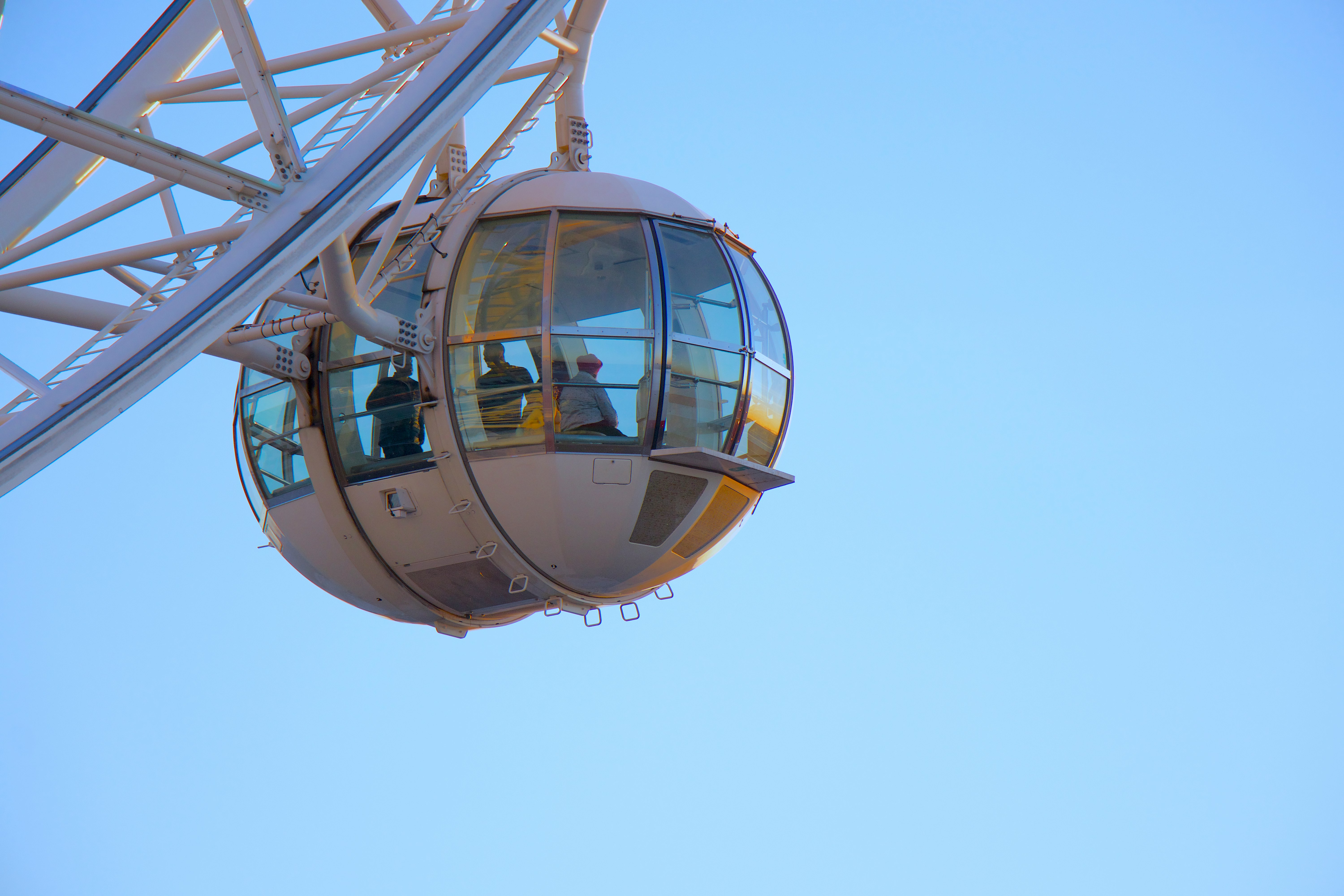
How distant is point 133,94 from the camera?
1313cm

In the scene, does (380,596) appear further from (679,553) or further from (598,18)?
(598,18)

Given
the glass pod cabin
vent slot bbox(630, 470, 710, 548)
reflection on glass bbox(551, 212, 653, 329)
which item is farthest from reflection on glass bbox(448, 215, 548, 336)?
vent slot bbox(630, 470, 710, 548)

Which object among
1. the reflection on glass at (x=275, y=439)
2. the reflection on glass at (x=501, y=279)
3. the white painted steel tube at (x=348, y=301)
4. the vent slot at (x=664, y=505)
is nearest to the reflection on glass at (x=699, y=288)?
the reflection on glass at (x=501, y=279)

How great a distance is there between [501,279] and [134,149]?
11.7 feet

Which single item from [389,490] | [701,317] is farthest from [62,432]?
[701,317]

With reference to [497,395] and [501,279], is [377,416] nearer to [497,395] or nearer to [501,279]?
[497,395]

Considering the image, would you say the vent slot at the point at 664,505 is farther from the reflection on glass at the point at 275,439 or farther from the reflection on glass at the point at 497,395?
the reflection on glass at the point at 275,439

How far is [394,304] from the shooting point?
40.0ft

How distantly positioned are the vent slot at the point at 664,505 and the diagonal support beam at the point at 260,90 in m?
4.13

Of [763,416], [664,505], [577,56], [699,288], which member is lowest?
[664,505]

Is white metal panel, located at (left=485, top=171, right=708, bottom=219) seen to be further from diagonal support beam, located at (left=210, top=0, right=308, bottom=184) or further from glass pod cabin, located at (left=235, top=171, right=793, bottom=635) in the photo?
diagonal support beam, located at (left=210, top=0, right=308, bottom=184)

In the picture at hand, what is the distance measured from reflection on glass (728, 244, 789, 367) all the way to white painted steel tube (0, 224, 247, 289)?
183 inches

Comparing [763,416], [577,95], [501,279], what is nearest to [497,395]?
[501,279]

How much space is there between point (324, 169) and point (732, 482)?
4.95m
